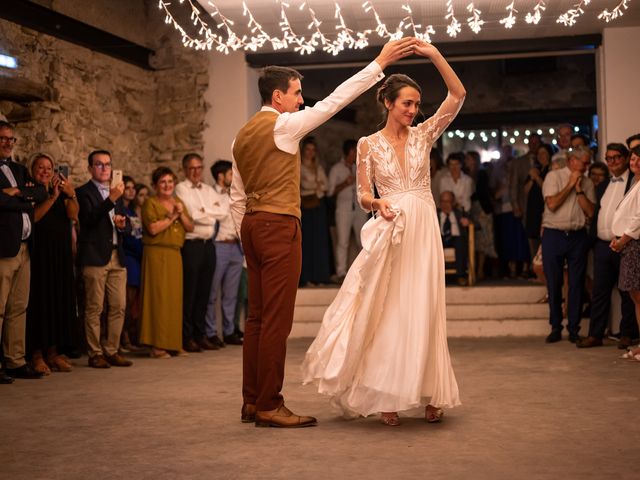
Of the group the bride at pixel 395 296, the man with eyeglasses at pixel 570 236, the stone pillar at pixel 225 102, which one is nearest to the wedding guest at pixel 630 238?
the man with eyeglasses at pixel 570 236

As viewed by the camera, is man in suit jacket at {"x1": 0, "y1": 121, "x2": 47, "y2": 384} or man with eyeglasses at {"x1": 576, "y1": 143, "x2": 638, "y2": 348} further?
man with eyeglasses at {"x1": 576, "y1": 143, "x2": 638, "y2": 348}

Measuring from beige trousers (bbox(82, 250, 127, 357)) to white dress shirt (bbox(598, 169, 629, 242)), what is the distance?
3825 millimetres

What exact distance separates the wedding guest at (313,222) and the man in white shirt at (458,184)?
1383mm

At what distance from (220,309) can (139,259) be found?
4.33ft

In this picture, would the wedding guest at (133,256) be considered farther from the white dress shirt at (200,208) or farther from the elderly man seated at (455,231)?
the elderly man seated at (455,231)

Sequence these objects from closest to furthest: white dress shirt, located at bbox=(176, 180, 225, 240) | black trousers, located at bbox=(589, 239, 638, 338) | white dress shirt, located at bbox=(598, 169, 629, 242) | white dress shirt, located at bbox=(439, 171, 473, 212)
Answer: white dress shirt, located at bbox=(598, 169, 629, 242)
black trousers, located at bbox=(589, 239, 638, 338)
white dress shirt, located at bbox=(176, 180, 225, 240)
white dress shirt, located at bbox=(439, 171, 473, 212)

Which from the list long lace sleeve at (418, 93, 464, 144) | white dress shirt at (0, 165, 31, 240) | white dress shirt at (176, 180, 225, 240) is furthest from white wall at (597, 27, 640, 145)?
white dress shirt at (0, 165, 31, 240)

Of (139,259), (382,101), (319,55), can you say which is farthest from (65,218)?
(319,55)

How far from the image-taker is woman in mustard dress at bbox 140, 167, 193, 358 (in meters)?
7.24

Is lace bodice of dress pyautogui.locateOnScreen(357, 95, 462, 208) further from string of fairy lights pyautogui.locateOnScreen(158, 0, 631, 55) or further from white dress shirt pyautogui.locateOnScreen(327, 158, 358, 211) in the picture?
white dress shirt pyautogui.locateOnScreen(327, 158, 358, 211)

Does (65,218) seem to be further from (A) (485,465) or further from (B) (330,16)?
(A) (485,465)

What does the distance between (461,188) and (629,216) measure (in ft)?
11.7

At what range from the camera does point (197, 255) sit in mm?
7645

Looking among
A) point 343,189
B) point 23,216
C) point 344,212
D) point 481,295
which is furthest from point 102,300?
point 343,189
